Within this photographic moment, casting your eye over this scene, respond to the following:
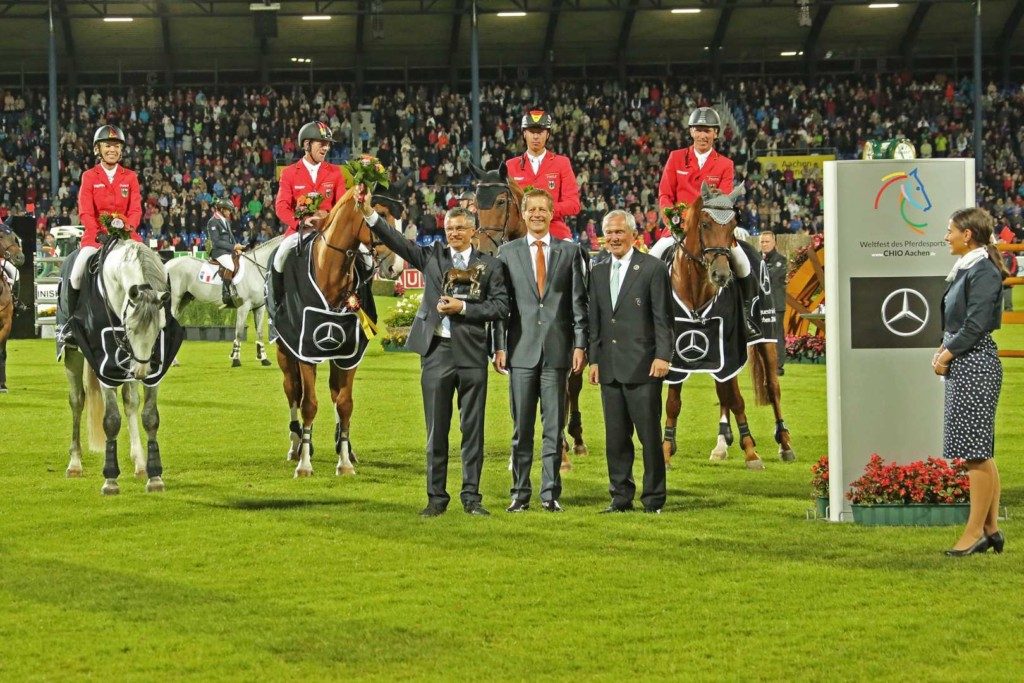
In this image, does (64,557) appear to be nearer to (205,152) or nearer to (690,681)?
(690,681)

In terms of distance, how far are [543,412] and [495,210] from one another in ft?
6.04

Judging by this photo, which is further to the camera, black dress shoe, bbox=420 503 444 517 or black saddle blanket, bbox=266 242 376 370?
black saddle blanket, bbox=266 242 376 370

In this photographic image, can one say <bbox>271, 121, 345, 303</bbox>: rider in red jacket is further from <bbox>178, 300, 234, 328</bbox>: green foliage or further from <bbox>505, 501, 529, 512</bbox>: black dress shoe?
<bbox>178, 300, 234, 328</bbox>: green foliage

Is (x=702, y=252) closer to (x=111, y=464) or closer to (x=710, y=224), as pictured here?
(x=710, y=224)

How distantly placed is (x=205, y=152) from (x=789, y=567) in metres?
40.2

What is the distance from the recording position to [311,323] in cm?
1227

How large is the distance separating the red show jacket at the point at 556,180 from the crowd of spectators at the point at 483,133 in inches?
1136

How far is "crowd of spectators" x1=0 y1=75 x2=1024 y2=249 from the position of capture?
43625 mm

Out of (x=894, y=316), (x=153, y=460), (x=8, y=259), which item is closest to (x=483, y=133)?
(x=8, y=259)

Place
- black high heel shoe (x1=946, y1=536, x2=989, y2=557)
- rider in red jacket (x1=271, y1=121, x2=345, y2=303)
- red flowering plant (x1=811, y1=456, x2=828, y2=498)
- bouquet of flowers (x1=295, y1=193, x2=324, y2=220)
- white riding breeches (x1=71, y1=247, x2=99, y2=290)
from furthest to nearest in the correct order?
rider in red jacket (x1=271, y1=121, x2=345, y2=303), bouquet of flowers (x1=295, y1=193, x2=324, y2=220), white riding breeches (x1=71, y1=247, x2=99, y2=290), red flowering plant (x1=811, y1=456, x2=828, y2=498), black high heel shoe (x1=946, y1=536, x2=989, y2=557)

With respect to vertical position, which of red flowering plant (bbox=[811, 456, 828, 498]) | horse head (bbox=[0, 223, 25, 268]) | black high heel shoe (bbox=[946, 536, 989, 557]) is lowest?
black high heel shoe (bbox=[946, 536, 989, 557])

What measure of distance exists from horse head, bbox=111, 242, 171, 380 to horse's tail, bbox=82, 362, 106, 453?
1116 mm

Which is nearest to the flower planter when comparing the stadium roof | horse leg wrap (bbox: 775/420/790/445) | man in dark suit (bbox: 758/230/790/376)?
horse leg wrap (bbox: 775/420/790/445)

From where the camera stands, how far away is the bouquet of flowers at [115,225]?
1158 centimetres
